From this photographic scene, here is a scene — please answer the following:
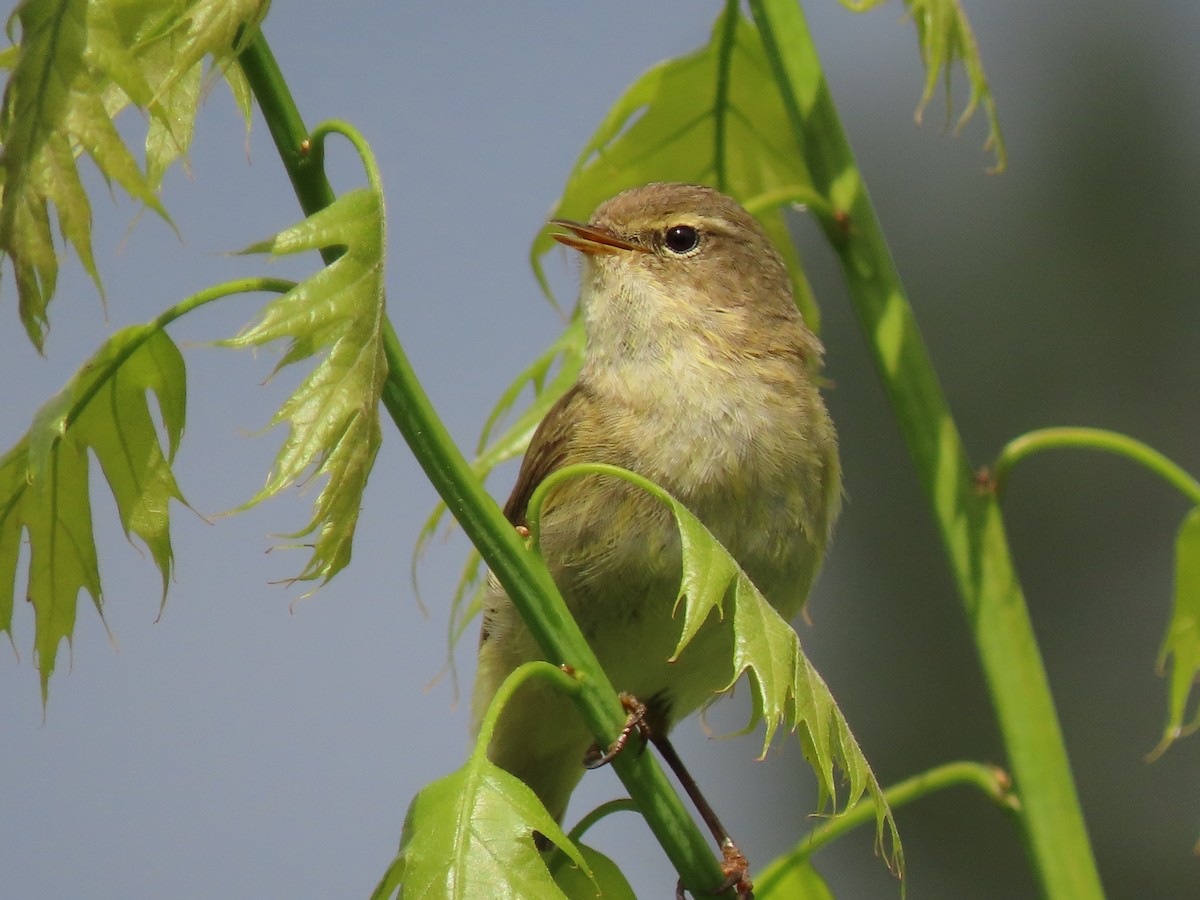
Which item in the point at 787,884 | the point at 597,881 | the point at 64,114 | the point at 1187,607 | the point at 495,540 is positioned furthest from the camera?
the point at 787,884

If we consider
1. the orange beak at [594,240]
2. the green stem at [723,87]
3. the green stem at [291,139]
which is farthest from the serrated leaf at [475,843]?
the orange beak at [594,240]

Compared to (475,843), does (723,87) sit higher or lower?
higher

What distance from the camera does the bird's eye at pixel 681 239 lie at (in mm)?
3113

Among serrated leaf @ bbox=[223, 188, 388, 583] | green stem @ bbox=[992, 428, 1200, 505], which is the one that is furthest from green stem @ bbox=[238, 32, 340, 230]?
green stem @ bbox=[992, 428, 1200, 505]

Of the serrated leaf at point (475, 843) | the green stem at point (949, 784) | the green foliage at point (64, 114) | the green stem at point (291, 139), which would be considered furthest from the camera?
the green stem at point (949, 784)

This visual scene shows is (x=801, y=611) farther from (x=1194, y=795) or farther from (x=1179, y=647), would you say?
(x=1194, y=795)

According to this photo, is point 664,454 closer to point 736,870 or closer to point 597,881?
point 736,870

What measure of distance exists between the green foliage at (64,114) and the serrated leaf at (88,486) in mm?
337

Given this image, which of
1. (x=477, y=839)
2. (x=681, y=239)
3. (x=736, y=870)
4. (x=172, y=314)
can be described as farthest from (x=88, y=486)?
(x=681, y=239)

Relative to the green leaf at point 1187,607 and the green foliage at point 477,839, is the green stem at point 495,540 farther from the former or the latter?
the green leaf at point 1187,607

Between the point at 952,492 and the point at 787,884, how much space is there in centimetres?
62

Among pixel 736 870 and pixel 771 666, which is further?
pixel 736 870

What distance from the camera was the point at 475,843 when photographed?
53.1 inches

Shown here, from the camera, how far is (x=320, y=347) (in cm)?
126
